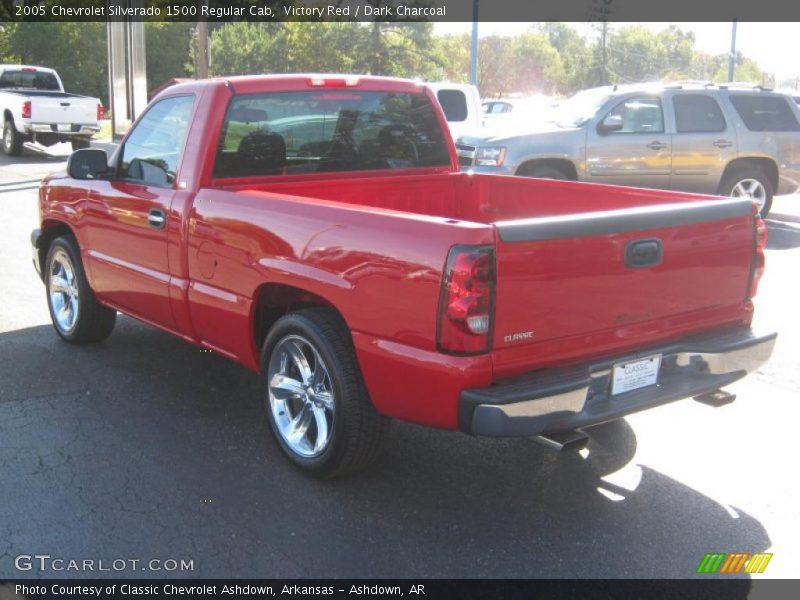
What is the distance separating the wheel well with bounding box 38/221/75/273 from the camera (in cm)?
650

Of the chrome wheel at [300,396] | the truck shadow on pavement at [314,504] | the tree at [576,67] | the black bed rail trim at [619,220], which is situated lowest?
the truck shadow on pavement at [314,504]

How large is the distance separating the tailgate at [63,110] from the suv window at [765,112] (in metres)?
14.5

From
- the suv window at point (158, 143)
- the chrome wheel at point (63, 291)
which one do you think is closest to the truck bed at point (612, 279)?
the suv window at point (158, 143)

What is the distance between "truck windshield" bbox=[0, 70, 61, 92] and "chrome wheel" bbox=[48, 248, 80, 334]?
18.8 meters

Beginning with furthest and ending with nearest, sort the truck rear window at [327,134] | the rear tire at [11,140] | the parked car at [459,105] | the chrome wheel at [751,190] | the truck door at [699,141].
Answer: the rear tire at [11,140], the parked car at [459,105], the chrome wheel at [751,190], the truck door at [699,141], the truck rear window at [327,134]

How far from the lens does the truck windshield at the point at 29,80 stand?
23.5 metres

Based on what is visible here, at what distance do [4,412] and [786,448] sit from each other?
4231mm

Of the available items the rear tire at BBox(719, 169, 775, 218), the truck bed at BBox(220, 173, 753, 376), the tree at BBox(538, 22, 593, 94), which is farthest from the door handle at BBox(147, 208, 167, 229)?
the tree at BBox(538, 22, 593, 94)

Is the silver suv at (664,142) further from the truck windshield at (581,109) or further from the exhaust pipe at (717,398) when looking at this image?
the exhaust pipe at (717,398)

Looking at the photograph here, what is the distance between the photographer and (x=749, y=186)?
13.3 meters

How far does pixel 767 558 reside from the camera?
365 centimetres

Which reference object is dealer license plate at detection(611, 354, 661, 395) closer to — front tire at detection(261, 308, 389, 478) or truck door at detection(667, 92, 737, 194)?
front tire at detection(261, 308, 389, 478)

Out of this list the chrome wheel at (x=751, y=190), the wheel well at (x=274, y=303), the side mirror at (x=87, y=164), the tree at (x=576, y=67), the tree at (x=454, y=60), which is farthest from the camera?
the tree at (x=576, y=67)

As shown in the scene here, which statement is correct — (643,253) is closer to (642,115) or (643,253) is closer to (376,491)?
(376,491)
